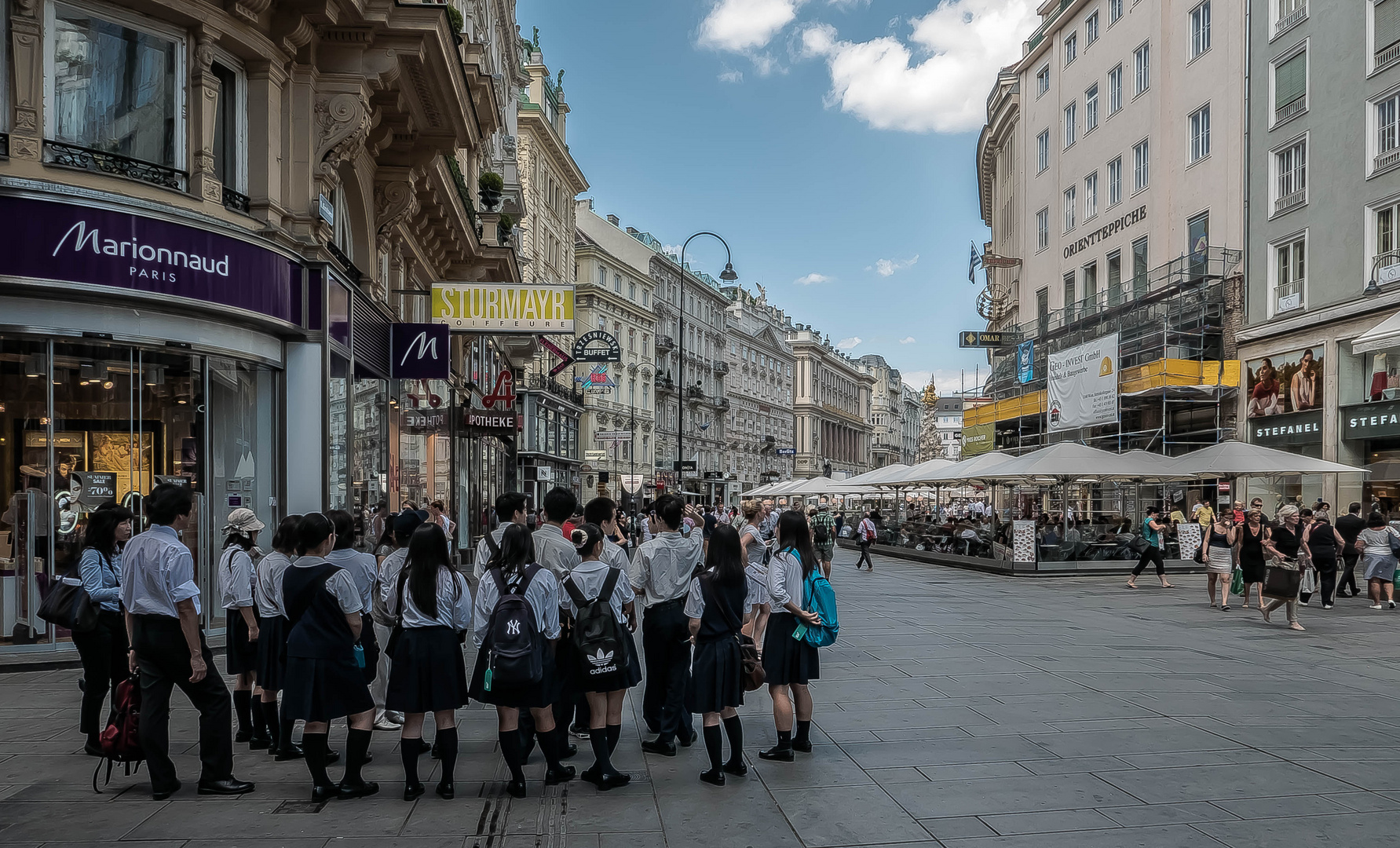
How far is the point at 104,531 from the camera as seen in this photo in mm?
7156

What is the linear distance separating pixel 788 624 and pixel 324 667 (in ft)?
9.41

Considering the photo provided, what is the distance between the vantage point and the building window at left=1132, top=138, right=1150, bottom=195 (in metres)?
35.7

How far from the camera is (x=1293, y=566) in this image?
14625 millimetres

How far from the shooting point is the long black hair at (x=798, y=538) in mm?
7145

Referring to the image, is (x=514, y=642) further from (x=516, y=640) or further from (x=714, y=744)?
(x=714, y=744)

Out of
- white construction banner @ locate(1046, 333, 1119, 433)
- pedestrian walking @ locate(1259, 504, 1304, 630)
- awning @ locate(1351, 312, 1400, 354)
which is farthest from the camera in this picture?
white construction banner @ locate(1046, 333, 1119, 433)

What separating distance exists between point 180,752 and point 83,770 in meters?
0.62

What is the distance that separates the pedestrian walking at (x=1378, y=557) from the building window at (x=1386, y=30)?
13.4 metres

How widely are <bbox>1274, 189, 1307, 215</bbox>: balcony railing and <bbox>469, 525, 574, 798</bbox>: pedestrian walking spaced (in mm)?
28180

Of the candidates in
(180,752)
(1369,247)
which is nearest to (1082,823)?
(180,752)

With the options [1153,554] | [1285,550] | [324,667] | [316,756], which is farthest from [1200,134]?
[316,756]

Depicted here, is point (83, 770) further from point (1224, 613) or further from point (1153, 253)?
point (1153, 253)

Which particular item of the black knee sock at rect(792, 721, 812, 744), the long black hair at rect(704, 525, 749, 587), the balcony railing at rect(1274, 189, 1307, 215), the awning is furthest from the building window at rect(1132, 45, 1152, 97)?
the long black hair at rect(704, 525, 749, 587)

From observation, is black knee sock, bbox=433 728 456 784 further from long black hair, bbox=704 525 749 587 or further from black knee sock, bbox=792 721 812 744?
black knee sock, bbox=792 721 812 744
